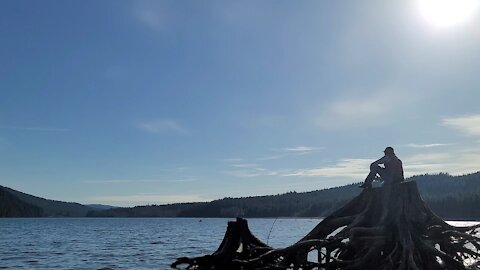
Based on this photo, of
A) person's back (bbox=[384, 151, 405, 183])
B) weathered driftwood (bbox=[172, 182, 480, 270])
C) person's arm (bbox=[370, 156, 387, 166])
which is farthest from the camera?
person's arm (bbox=[370, 156, 387, 166])

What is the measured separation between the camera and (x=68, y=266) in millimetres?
36656

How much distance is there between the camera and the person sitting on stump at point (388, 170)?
1708 centimetres

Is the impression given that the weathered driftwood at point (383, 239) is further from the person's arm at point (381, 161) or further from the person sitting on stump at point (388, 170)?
the person's arm at point (381, 161)

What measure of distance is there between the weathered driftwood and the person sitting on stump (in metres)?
0.39

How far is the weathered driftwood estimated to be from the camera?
15.2 m

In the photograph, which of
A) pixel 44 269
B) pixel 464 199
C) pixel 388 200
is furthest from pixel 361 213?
pixel 464 199

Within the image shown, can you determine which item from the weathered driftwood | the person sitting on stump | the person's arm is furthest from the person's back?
the weathered driftwood

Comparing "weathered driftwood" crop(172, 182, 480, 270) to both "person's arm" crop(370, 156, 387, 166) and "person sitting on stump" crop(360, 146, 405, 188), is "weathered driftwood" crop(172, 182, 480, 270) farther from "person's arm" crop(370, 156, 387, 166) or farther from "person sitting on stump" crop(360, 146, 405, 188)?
"person's arm" crop(370, 156, 387, 166)

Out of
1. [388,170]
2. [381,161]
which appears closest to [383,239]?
[388,170]

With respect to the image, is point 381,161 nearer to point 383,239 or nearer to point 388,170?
point 388,170

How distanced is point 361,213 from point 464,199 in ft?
483

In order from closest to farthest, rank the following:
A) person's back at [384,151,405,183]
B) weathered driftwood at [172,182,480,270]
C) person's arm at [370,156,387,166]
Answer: weathered driftwood at [172,182,480,270]
person's back at [384,151,405,183]
person's arm at [370,156,387,166]

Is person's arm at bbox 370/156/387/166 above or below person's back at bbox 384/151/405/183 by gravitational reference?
above

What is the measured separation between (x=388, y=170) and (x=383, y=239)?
8.23 ft
